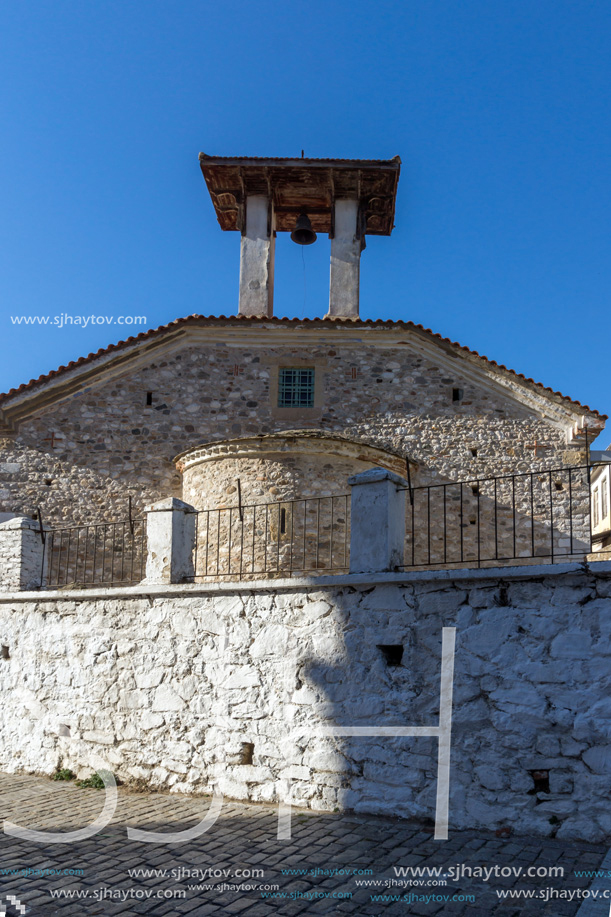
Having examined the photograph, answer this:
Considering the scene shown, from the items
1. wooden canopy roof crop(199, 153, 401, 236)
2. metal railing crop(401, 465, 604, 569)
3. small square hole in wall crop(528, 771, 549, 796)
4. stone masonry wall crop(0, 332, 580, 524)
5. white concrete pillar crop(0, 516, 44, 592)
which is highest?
wooden canopy roof crop(199, 153, 401, 236)

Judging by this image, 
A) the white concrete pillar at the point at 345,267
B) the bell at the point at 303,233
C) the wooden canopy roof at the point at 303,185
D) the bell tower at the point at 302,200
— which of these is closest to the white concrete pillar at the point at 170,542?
the bell tower at the point at 302,200

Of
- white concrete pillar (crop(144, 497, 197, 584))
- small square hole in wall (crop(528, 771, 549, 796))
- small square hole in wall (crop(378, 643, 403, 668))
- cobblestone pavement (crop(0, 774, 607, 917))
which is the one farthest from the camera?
white concrete pillar (crop(144, 497, 197, 584))

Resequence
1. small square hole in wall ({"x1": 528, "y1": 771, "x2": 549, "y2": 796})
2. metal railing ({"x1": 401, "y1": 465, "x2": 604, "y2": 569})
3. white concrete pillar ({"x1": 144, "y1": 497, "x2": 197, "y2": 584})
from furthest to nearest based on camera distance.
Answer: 1. metal railing ({"x1": 401, "y1": 465, "x2": 604, "y2": 569})
2. white concrete pillar ({"x1": 144, "y1": 497, "x2": 197, "y2": 584})
3. small square hole in wall ({"x1": 528, "y1": 771, "x2": 549, "y2": 796})

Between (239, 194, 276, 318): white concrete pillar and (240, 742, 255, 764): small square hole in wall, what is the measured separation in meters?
9.60

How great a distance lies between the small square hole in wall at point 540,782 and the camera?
5460 mm

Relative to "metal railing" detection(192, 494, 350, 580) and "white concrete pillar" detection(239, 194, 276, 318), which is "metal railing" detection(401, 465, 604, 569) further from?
"white concrete pillar" detection(239, 194, 276, 318)

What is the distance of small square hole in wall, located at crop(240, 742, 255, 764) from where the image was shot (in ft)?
22.5

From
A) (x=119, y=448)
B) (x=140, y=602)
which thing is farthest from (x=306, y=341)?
(x=140, y=602)

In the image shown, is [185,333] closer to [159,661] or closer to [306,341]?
[306,341]

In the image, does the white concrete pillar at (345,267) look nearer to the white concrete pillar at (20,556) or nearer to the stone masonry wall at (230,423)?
the stone masonry wall at (230,423)

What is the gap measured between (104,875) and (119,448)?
29.6ft

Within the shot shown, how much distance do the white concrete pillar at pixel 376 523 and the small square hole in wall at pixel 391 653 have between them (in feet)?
2.15

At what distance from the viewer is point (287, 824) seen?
6043 mm

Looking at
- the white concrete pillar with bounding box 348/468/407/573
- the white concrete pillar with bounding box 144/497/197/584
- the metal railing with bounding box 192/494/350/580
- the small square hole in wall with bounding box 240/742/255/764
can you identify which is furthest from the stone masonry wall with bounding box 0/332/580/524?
the small square hole in wall with bounding box 240/742/255/764
